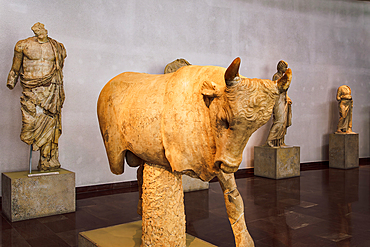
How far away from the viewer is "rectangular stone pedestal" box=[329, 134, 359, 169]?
26.7 feet

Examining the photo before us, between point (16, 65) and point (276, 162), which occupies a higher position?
point (16, 65)

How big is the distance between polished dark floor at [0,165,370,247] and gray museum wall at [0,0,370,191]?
4.52ft

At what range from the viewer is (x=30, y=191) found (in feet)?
13.5

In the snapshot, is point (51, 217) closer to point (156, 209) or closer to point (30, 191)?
point (30, 191)

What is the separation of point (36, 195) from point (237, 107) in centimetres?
360

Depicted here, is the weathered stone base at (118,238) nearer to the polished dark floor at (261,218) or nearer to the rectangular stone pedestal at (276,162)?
the polished dark floor at (261,218)

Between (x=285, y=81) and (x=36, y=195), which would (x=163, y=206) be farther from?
(x=36, y=195)

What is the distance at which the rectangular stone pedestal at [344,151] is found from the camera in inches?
320

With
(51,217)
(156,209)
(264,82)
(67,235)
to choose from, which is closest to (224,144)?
(264,82)

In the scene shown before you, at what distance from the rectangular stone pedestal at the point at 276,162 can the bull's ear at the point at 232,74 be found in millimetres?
5681

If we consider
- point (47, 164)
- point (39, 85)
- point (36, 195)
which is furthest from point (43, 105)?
point (36, 195)

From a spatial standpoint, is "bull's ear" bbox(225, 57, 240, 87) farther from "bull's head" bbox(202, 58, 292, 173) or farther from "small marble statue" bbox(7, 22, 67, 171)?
"small marble statue" bbox(7, 22, 67, 171)

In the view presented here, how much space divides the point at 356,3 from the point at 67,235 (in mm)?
9944

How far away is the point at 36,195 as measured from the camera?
4.15 m
